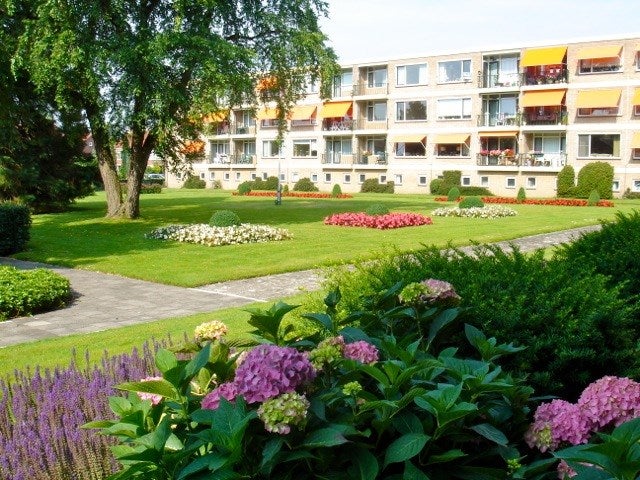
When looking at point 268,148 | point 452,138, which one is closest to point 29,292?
point 452,138

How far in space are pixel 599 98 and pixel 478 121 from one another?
28.7ft

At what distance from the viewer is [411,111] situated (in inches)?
2087

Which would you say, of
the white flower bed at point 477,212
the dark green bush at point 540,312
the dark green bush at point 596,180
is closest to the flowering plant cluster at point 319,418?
the dark green bush at point 540,312

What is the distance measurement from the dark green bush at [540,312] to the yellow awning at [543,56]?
1706 inches

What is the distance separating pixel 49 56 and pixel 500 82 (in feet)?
117

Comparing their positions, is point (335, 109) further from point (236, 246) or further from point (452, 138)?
point (236, 246)

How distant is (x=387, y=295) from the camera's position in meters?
3.69

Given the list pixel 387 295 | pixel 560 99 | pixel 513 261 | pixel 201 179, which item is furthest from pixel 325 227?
pixel 201 179

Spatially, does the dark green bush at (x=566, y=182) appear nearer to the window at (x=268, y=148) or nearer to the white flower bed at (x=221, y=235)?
the window at (x=268, y=148)

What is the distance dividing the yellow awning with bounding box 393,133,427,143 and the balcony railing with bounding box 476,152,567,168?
16.5 ft

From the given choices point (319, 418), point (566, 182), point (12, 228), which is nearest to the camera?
point (319, 418)

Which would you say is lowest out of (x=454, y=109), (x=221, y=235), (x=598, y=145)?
(x=221, y=235)

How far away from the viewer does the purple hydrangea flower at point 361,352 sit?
2807mm

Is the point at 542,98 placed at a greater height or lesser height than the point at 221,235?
greater
